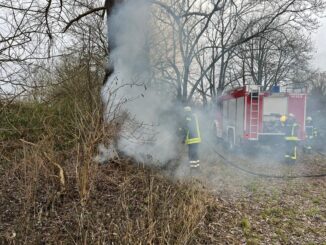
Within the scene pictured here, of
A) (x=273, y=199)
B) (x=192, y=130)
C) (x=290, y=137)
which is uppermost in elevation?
(x=192, y=130)

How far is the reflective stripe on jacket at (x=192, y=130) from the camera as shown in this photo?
7871mm

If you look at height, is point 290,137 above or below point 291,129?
below

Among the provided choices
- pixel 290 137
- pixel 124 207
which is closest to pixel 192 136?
pixel 290 137

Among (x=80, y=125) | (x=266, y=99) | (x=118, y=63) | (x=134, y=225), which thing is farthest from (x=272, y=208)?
(x=266, y=99)

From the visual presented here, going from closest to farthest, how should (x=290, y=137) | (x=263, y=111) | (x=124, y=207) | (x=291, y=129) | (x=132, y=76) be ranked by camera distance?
(x=124, y=207), (x=132, y=76), (x=290, y=137), (x=291, y=129), (x=263, y=111)

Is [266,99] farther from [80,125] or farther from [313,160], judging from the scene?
[80,125]

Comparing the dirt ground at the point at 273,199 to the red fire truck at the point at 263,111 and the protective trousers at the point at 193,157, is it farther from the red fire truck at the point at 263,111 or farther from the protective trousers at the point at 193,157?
the red fire truck at the point at 263,111

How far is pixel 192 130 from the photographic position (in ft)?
26.3

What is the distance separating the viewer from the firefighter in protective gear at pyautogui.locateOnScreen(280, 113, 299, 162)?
9164 millimetres

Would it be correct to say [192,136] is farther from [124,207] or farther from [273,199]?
[124,207]

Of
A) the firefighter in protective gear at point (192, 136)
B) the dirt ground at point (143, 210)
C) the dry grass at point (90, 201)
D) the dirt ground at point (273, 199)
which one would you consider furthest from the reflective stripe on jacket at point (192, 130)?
the dry grass at point (90, 201)

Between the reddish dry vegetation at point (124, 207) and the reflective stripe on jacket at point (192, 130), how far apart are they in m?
1.76

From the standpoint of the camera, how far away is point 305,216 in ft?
16.7

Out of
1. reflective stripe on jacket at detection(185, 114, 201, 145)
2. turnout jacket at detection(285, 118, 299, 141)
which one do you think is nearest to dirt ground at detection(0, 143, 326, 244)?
reflective stripe on jacket at detection(185, 114, 201, 145)
